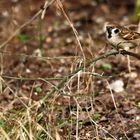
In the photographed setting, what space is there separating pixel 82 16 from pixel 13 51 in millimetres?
1438

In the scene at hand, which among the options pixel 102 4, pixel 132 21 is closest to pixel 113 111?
pixel 132 21

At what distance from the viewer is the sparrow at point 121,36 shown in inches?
194

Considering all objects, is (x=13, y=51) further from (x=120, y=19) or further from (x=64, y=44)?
(x=120, y=19)

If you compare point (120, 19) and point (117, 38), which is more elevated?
point (117, 38)

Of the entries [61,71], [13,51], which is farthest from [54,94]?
[13,51]

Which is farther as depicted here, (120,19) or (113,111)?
(120,19)

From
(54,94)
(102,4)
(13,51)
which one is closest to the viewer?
(54,94)

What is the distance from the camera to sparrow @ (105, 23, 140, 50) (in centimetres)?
492

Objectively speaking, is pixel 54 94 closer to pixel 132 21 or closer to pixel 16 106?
pixel 16 106

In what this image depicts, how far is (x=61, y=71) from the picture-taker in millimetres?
6176

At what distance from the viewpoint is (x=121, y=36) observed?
503 cm

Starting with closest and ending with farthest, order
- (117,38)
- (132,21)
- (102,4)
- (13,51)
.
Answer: (117,38), (13,51), (132,21), (102,4)

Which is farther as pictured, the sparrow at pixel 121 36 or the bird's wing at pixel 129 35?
the bird's wing at pixel 129 35

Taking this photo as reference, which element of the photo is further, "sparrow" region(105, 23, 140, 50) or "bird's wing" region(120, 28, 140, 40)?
"bird's wing" region(120, 28, 140, 40)
